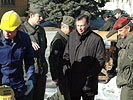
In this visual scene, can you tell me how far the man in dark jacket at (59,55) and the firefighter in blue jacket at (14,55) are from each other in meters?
1.16

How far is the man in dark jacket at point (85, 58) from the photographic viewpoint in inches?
163

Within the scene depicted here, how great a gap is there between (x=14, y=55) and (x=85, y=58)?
4.10 feet

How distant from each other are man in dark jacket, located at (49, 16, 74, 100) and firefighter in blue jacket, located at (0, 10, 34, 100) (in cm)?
116

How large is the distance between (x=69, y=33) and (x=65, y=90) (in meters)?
0.96

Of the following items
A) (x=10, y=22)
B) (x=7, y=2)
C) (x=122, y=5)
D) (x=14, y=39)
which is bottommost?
(x=14, y=39)

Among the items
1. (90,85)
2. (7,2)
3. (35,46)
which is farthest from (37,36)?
(7,2)

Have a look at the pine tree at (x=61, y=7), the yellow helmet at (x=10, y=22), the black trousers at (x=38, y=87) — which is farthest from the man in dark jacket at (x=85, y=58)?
the pine tree at (x=61, y=7)

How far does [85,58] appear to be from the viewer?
13.7 ft

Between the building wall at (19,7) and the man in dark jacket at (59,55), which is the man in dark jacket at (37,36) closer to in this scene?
the man in dark jacket at (59,55)

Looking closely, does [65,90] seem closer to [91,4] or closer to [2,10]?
[91,4]

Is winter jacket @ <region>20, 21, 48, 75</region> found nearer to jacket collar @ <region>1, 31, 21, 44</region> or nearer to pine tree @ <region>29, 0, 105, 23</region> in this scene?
jacket collar @ <region>1, 31, 21, 44</region>

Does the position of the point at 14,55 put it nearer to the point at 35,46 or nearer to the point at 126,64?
the point at 35,46

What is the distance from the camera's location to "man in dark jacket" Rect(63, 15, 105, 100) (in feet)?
13.6

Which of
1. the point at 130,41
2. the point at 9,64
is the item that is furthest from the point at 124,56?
the point at 9,64
